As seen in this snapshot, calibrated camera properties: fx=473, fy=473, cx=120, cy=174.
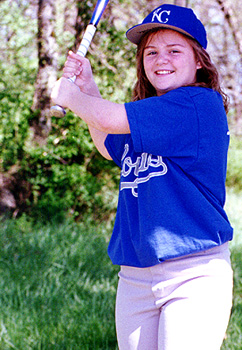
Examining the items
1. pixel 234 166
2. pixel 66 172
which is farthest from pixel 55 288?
pixel 234 166

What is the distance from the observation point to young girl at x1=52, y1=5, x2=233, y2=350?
5.41 feet

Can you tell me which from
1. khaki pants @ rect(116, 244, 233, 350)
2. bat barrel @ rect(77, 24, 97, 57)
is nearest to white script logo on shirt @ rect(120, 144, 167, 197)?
khaki pants @ rect(116, 244, 233, 350)

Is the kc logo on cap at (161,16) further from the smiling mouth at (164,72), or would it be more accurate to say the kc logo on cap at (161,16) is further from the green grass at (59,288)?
the green grass at (59,288)

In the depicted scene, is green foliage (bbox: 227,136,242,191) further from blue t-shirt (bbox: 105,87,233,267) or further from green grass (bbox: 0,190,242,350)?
blue t-shirt (bbox: 105,87,233,267)

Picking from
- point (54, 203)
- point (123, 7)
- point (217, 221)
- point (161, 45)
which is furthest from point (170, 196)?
point (123, 7)

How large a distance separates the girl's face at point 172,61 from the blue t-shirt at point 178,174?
0.43 feet

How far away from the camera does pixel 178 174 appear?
1694 millimetres

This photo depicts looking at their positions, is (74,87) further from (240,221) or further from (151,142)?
(240,221)

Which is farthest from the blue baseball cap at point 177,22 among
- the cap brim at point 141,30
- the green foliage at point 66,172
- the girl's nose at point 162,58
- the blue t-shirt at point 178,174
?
the green foliage at point 66,172

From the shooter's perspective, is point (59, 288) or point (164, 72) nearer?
point (164, 72)

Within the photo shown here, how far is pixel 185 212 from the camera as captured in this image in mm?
1697

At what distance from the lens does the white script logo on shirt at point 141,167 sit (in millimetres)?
1711

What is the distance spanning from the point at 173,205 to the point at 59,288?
7.01 feet

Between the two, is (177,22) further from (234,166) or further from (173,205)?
(234,166)
